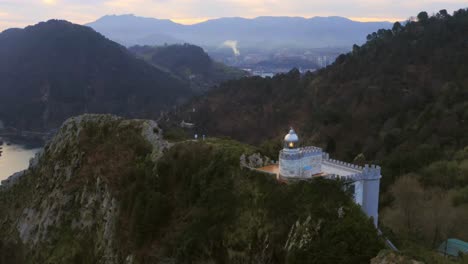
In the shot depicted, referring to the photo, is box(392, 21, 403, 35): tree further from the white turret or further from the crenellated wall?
the white turret

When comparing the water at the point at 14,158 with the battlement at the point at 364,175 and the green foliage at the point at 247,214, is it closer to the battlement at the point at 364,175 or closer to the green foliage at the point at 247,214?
the green foliage at the point at 247,214

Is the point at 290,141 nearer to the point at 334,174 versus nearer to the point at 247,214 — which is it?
the point at 334,174

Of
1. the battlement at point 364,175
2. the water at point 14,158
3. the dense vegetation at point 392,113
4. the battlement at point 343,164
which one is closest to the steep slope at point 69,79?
the water at point 14,158

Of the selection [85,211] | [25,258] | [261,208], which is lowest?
[25,258]

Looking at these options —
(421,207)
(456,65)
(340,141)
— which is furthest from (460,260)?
(456,65)

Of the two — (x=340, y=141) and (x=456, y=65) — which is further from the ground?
(x=456, y=65)

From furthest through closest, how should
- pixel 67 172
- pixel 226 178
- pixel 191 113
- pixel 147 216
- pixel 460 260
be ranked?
pixel 191 113 < pixel 67 172 < pixel 147 216 < pixel 226 178 < pixel 460 260

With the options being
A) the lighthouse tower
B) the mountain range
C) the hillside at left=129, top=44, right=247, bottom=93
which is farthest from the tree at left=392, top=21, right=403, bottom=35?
the hillside at left=129, top=44, right=247, bottom=93

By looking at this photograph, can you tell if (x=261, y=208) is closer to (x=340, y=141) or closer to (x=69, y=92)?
(x=340, y=141)

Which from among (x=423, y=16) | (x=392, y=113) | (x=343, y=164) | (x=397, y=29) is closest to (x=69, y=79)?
(x=397, y=29)
